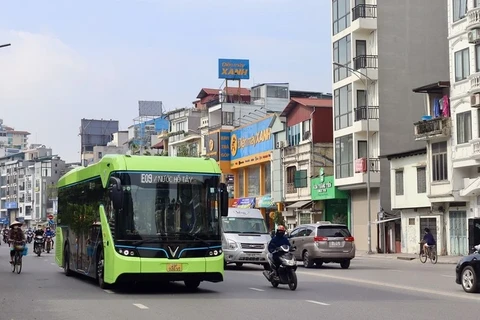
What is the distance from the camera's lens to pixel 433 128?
44.4 m

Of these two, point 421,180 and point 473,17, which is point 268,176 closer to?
point 421,180

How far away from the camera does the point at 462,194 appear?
4247 centimetres

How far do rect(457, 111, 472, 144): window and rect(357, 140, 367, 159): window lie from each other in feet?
35.4

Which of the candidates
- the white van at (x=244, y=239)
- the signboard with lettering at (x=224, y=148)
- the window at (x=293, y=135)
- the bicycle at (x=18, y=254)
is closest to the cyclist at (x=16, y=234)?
the bicycle at (x=18, y=254)

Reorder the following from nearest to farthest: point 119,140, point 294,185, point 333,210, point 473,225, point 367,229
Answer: point 473,225
point 367,229
point 333,210
point 294,185
point 119,140

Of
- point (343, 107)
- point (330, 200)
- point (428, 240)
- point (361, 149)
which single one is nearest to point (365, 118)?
point (361, 149)

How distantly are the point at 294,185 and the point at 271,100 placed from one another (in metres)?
25.1

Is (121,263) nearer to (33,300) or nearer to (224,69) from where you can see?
(33,300)

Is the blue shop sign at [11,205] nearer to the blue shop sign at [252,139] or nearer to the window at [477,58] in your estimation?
the blue shop sign at [252,139]

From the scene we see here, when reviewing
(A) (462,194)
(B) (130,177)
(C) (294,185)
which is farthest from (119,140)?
(B) (130,177)

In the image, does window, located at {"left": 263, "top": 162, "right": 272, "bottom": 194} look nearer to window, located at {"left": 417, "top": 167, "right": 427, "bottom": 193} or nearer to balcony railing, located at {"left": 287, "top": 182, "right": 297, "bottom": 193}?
balcony railing, located at {"left": 287, "top": 182, "right": 297, "bottom": 193}

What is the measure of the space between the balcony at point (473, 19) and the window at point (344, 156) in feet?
47.8

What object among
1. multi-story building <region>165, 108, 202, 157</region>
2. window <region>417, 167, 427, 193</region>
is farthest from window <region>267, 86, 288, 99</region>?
window <region>417, 167, 427, 193</region>

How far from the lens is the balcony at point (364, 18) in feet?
174
